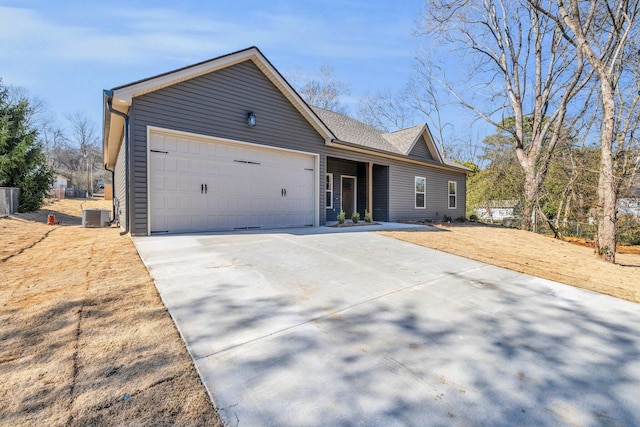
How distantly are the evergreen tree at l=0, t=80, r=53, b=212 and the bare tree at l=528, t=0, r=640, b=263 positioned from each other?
19736 mm

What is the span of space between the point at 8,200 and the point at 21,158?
3.14 meters

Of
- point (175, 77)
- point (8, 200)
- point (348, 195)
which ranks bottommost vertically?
point (8, 200)

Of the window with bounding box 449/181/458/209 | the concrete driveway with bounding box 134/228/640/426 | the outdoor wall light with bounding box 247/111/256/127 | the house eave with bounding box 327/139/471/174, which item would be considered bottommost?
the concrete driveway with bounding box 134/228/640/426

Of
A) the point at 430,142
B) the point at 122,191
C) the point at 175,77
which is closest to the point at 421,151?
the point at 430,142

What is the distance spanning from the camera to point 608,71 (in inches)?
312

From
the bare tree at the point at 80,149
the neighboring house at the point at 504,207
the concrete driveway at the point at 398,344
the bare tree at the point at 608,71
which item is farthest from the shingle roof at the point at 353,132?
the bare tree at the point at 80,149

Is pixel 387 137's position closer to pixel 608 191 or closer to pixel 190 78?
pixel 608 191

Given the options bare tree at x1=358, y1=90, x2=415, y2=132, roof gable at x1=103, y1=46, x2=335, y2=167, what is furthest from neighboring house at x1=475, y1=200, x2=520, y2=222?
bare tree at x1=358, y1=90, x2=415, y2=132

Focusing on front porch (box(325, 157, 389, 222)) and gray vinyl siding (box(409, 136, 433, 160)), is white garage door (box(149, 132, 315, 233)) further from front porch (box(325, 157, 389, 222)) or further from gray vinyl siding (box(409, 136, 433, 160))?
gray vinyl siding (box(409, 136, 433, 160))

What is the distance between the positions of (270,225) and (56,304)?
5874 mm

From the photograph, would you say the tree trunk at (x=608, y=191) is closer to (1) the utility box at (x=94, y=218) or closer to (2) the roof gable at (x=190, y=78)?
(2) the roof gable at (x=190, y=78)

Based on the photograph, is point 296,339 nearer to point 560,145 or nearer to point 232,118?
point 232,118

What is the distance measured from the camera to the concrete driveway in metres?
1.69

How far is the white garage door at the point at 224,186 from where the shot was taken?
6.77m
